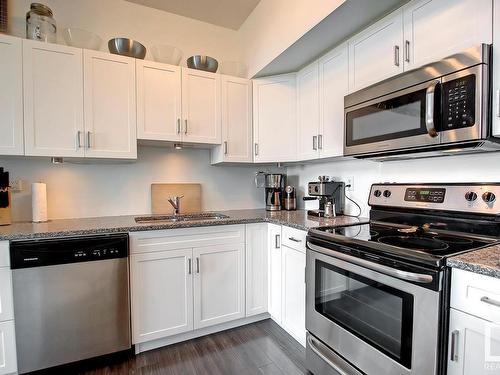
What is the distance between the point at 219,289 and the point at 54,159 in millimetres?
1588

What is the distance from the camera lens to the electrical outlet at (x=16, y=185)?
6.42 feet

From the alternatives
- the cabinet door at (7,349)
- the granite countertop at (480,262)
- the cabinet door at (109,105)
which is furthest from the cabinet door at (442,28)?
the cabinet door at (7,349)

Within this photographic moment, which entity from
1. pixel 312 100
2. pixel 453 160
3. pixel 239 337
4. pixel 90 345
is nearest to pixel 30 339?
pixel 90 345

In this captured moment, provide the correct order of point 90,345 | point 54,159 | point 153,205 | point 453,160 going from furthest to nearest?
1. point 153,205
2. point 54,159
3. point 90,345
4. point 453,160

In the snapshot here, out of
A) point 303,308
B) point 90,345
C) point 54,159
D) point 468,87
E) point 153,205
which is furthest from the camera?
point 153,205

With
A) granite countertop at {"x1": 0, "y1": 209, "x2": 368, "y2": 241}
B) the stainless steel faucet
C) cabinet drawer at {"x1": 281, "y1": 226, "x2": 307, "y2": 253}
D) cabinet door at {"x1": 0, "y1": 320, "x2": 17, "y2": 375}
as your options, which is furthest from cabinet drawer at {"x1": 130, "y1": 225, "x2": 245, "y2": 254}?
cabinet door at {"x1": 0, "y1": 320, "x2": 17, "y2": 375}

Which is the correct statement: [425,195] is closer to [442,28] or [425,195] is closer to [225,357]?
[442,28]

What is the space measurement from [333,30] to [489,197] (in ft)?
4.33

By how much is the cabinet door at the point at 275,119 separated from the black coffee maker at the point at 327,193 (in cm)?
38

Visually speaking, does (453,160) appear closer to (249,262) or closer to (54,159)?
→ (249,262)

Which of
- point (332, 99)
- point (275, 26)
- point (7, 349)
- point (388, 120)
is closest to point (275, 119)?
point (332, 99)

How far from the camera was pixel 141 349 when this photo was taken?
1.85 meters

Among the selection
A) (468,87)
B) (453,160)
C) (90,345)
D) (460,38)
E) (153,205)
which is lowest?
(90,345)

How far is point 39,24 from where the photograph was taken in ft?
6.16
